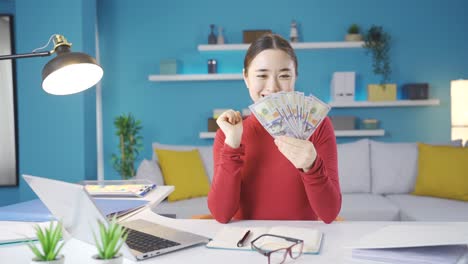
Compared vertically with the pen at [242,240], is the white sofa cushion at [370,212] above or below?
below

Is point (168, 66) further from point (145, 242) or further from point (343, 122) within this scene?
point (145, 242)

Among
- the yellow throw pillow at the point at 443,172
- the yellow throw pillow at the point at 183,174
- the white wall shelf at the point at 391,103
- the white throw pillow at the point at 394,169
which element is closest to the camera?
the yellow throw pillow at the point at 443,172

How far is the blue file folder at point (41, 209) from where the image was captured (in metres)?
1.50

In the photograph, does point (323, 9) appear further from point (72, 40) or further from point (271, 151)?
point (271, 151)

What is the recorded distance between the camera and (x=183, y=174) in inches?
151

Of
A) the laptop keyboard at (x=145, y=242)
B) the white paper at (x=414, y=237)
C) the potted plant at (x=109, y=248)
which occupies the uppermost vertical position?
the potted plant at (x=109, y=248)

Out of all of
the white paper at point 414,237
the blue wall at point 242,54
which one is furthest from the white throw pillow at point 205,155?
the white paper at point 414,237

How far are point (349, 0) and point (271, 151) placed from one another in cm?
363

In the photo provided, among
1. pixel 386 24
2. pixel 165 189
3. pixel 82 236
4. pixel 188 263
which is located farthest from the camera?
pixel 386 24

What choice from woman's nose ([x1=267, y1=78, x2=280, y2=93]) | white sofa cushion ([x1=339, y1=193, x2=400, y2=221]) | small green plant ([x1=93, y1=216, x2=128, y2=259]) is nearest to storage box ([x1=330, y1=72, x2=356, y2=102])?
white sofa cushion ([x1=339, y1=193, x2=400, y2=221])

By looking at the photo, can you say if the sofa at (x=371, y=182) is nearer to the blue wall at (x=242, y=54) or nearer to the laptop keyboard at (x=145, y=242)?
the blue wall at (x=242, y=54)

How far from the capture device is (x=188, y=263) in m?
1.07

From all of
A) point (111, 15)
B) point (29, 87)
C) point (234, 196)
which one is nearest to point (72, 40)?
point (29, 87)

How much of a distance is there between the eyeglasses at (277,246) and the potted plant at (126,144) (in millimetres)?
3704
